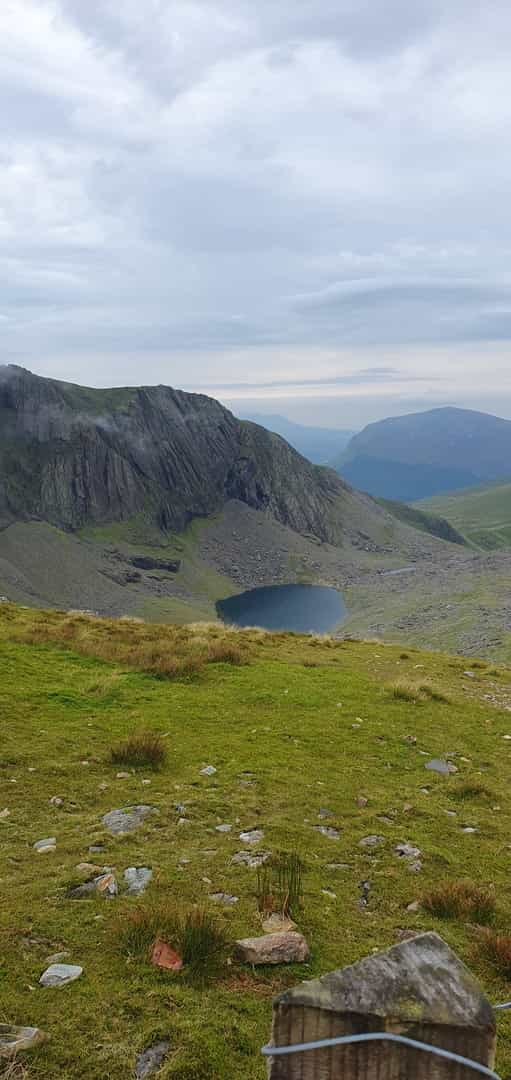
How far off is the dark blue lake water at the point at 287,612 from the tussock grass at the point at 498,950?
148851 mm

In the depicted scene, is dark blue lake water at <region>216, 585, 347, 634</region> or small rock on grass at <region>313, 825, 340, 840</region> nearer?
small rock on grass at <region>313, 825, 340, 840</region>

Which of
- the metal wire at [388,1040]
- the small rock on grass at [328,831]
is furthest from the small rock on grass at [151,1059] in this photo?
the small rock on grass at [328,831]

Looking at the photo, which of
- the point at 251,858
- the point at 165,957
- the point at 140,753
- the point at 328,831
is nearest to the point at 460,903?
the point at 328,831

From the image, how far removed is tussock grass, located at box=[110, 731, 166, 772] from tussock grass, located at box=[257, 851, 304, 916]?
12.5ft

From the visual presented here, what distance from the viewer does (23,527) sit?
614 feet

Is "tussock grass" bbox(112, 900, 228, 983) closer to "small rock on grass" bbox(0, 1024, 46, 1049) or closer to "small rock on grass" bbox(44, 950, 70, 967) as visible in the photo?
"small rock on grass" bbox(44, 950, 70, 967)

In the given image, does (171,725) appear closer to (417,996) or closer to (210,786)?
(210,786)

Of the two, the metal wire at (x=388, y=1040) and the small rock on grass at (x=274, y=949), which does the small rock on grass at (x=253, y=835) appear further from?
the metal wire at (x=388, y=1040)

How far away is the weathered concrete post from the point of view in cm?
259

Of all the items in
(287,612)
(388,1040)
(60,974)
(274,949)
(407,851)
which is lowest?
(287,612)

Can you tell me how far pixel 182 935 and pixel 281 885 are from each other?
155 cm

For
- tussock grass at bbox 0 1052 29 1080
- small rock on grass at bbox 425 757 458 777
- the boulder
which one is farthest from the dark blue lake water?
tussock grass at bbox 0 1052 29 1080

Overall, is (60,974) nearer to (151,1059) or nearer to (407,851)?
(151,1059)

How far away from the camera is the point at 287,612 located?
586 feet
